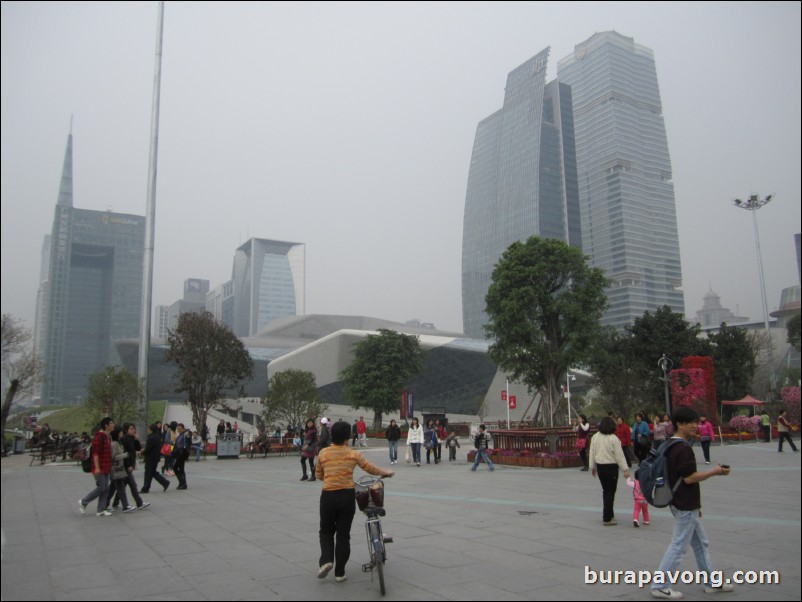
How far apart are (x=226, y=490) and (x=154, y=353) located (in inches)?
2205

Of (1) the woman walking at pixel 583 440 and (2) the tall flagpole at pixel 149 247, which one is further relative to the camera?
(2) the tall flagpole at pixel 149 247

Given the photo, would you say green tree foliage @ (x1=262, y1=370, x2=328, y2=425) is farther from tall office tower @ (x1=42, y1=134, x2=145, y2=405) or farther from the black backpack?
the black backpack

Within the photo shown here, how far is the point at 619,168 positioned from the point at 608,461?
84170 millimetres

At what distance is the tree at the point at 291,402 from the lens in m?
31.7

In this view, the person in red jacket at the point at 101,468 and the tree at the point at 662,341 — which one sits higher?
the tree at the point at 662,341

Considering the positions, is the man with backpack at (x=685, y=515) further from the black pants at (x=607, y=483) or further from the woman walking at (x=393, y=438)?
the woman walking at (x=393, y=438)

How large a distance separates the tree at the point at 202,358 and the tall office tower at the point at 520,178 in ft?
255

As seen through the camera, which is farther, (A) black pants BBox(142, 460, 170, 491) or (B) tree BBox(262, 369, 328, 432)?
(B) tree BBox(262, 369, 328, 432)

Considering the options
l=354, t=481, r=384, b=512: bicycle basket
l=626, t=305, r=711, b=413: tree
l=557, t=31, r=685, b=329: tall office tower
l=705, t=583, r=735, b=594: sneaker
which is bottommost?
l=705, t=583, r=735, b=594: sneaker

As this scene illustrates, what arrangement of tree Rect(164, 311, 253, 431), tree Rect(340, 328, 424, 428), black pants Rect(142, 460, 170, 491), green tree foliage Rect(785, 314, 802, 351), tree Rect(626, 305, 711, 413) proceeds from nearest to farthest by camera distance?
green tree foliage Rect(785, 314, 802, 351) < black pants Rect(142, 460, 170, 491) < tree Rect(164, 311, 253, 431) < tree Rect(626, 305, 711, 413) < tree Rect(340, 328, 424, 428)

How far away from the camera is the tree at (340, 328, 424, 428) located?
4422 cm

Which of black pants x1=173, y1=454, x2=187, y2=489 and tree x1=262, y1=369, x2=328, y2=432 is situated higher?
tree x1=262, y1=369, x2=328, y2=432

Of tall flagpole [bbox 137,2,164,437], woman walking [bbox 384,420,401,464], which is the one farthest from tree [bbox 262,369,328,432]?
woman walking [bbox 384,420,401,464]

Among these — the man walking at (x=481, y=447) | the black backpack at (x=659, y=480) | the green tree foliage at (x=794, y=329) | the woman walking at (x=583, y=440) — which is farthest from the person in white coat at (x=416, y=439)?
the green tree foliage at (x=794, y=329)
